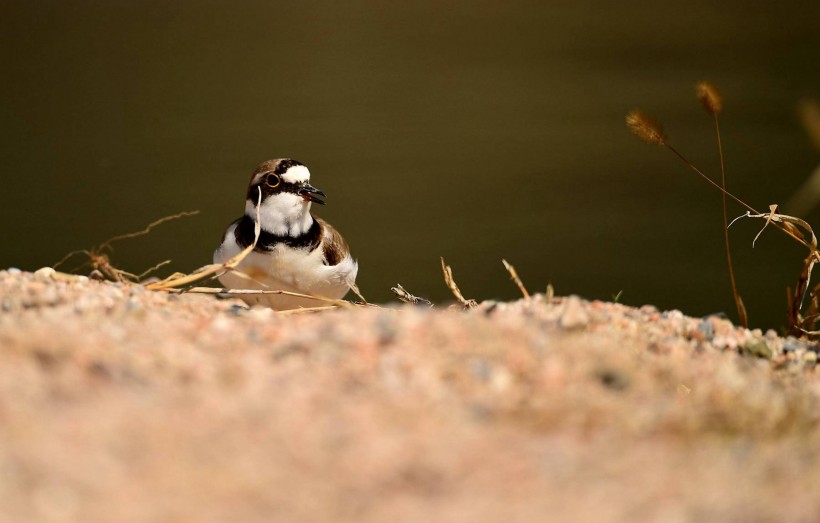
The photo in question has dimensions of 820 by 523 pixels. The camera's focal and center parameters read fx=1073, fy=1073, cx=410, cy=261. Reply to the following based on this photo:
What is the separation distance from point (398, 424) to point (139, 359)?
0.49m

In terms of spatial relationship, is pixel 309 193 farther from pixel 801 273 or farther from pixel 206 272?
pixel 801 273

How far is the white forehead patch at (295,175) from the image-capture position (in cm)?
330

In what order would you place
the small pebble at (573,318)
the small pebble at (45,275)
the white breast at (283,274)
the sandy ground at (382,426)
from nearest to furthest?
the sandy ground at (382,426), the small pebble at (573,318), the small pebble at (45,275), the white breast at (283,274)

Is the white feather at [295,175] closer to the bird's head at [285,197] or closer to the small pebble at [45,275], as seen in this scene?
the bird's head at [285,197]

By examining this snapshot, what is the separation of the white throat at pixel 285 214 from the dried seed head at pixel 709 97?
121cm

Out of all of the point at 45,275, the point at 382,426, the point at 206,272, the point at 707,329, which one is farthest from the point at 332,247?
the point at 382,426

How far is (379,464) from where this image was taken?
1.52 meters

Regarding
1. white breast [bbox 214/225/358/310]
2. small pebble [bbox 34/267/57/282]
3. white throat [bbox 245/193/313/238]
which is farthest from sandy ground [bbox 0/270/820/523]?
white throat [bbox 245/193/313/238]

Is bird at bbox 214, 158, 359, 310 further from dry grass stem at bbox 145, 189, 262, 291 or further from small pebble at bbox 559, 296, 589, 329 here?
small pebble at bbox 559, 296, 589, 329

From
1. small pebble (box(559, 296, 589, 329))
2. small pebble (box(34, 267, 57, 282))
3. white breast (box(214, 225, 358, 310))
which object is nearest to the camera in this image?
small pebble (box(559, 296, 589, 329))

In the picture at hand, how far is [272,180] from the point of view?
10.9 ft

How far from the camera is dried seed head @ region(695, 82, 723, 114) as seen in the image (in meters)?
2.91

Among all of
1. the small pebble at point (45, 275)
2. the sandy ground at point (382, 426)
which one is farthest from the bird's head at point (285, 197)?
the sandy ground at point (382, 426)

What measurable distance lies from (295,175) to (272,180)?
0.26 ft
